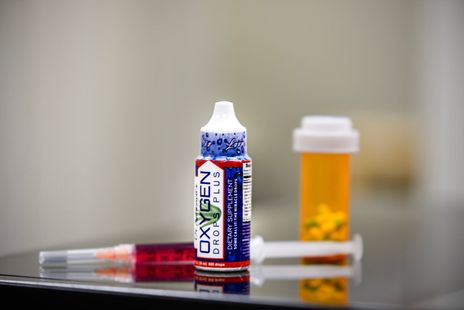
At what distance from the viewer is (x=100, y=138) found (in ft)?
9.46

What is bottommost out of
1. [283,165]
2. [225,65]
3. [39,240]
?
[39,240]

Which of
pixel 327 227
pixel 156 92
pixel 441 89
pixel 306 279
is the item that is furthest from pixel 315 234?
pixel 441 89

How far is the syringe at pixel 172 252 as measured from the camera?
3.28 ft

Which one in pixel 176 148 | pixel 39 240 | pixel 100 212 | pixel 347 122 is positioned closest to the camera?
pixel 347 122

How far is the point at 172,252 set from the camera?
1.03 metres

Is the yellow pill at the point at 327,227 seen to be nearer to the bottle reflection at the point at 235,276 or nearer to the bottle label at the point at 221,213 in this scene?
the bottle reflection at the point at 235,276

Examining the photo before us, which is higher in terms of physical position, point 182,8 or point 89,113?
point 182,8

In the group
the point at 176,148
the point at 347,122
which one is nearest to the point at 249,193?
the point at 347,122

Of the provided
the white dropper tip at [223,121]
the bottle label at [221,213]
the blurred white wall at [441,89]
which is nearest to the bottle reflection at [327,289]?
the bottle label at [221,213]

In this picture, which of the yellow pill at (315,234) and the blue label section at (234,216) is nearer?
the blue label section at (234,216)

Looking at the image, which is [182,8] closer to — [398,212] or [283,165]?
[283,165]

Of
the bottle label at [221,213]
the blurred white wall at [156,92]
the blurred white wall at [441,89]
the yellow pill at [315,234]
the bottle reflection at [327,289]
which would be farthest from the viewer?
the blurred white wall at [441,89]

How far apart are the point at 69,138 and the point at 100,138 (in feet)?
0.49

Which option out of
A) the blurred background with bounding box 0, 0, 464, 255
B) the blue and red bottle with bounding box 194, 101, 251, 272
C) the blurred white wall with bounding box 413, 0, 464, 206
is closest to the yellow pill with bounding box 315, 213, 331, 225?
the blue and red bottle with bounding box 194, 101, 251, 272
